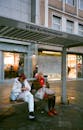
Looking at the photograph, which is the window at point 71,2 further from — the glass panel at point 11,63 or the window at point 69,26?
the glass panel at point 11,63

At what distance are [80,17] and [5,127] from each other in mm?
24862

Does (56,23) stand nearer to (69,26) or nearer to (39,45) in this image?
→ (69,26)

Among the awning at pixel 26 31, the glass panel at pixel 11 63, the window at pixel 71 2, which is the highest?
the window at pixel 71 2

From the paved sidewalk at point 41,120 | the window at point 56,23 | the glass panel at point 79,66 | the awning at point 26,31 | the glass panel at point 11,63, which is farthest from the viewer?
the glass panel at point 79,66

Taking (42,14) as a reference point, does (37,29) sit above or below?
below

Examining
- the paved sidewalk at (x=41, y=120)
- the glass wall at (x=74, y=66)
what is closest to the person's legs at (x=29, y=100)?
the paved sidewalk at (x=41, y=120)

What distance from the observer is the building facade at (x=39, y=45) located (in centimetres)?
2111

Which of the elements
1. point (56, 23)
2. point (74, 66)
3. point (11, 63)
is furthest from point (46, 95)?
point (74, 66)

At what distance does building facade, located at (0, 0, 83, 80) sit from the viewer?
21.1 meters

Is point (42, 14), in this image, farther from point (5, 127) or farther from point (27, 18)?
point (5, 127)

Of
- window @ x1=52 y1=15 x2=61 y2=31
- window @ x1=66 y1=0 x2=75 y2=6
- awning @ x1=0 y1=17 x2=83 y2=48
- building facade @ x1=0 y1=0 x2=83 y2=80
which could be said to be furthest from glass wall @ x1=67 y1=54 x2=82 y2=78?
awning @ x1=0 y1=17 x2=83 y2=48

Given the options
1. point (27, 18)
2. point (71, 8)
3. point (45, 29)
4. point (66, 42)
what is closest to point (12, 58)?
point (27, 18)

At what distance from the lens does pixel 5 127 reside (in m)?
6.34

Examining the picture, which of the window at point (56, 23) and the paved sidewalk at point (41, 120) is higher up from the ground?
the window at point (56, 23)
